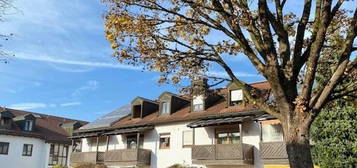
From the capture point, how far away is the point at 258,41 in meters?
7.44

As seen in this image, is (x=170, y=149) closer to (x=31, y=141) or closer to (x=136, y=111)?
(x=136, y=111)

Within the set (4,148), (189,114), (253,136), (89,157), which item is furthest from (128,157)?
(4,148)

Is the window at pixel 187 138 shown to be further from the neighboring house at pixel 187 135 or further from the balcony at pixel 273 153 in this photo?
the balcony at pixel 273 153

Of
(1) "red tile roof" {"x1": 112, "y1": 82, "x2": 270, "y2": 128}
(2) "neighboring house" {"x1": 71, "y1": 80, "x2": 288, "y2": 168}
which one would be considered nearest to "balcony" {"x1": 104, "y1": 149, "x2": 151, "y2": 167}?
(2) "neighboring house" {"x1": 71, "y1": 80, "x2": 288, "y2": 168}

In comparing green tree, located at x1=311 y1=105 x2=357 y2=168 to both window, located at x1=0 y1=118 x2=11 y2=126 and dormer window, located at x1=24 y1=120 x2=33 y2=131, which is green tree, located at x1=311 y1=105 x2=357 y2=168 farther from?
dormer window, located at x1=24 y1=120 x2=33 y2=131

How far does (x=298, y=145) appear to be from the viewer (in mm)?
6617

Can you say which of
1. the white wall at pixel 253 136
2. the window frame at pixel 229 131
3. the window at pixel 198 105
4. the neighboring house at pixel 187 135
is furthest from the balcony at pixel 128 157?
the white wall at pixel 253 136

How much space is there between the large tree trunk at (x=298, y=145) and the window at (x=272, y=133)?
1760cm

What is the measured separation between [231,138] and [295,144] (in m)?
20.1

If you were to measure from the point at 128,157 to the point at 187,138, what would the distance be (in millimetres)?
4636

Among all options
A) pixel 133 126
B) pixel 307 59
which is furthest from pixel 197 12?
pixel 133 126

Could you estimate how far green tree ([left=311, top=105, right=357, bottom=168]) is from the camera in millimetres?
19172

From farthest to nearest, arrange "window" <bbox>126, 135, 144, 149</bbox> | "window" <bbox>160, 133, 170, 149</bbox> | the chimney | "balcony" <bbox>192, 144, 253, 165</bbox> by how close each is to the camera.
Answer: "window" <bbox>126, 135, 144, 149</bbox>, "window" <bbox>160, 133, 170, 149</bbox>, "balcony" <bbox>192, 144, 253, 165</bbox>, the chimney

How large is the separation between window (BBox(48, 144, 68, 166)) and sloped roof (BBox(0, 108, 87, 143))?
0.92 meters
